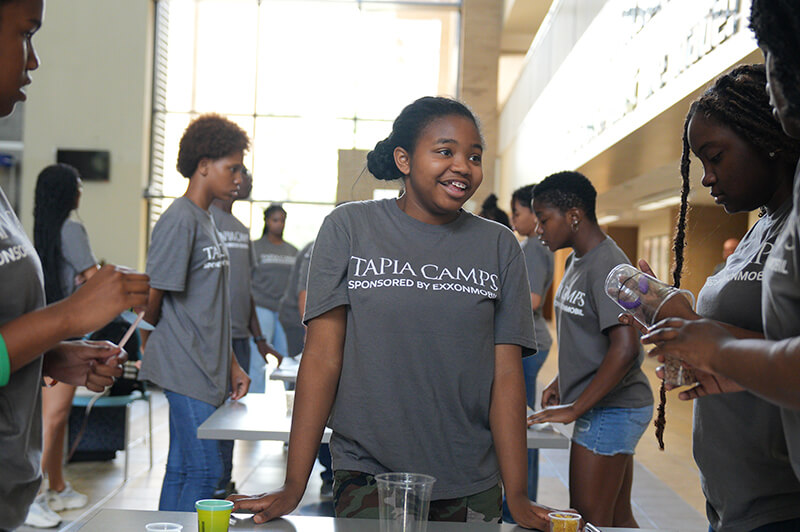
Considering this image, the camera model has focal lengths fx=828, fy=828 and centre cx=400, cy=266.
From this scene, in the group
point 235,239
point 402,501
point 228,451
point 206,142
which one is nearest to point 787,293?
point 402,501

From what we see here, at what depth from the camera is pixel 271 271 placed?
6.82 meters

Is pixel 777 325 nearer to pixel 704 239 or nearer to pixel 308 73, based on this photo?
pixel 704 239

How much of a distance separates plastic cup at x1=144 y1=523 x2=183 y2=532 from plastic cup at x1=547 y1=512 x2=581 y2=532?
2.10ft

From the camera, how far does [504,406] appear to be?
1.77 metres

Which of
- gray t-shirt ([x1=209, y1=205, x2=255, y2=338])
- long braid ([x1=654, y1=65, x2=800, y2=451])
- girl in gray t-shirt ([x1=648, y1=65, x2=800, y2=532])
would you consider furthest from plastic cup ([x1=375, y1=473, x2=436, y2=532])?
gray t-shirt ([x1=209, y1=205, x2=255, y2=338])

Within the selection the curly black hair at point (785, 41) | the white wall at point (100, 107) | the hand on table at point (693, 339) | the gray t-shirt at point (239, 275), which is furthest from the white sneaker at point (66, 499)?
the white wall at point (100, 107)

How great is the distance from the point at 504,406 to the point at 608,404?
1.02 metres

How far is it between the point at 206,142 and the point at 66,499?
7.40 ft

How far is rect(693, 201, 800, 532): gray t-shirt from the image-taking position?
1569 mm

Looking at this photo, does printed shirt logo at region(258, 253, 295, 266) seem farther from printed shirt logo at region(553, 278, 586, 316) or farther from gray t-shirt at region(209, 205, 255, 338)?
printed shirt logo at region(553, 278, 586, 316)

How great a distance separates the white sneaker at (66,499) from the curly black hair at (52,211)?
1.05 meters

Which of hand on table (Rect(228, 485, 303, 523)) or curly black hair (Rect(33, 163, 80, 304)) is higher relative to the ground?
curly black hair (Rect(33, 163, 80, 304))

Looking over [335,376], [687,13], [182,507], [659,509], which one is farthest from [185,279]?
[659,509]

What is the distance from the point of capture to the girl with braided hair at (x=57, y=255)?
4.11 m
